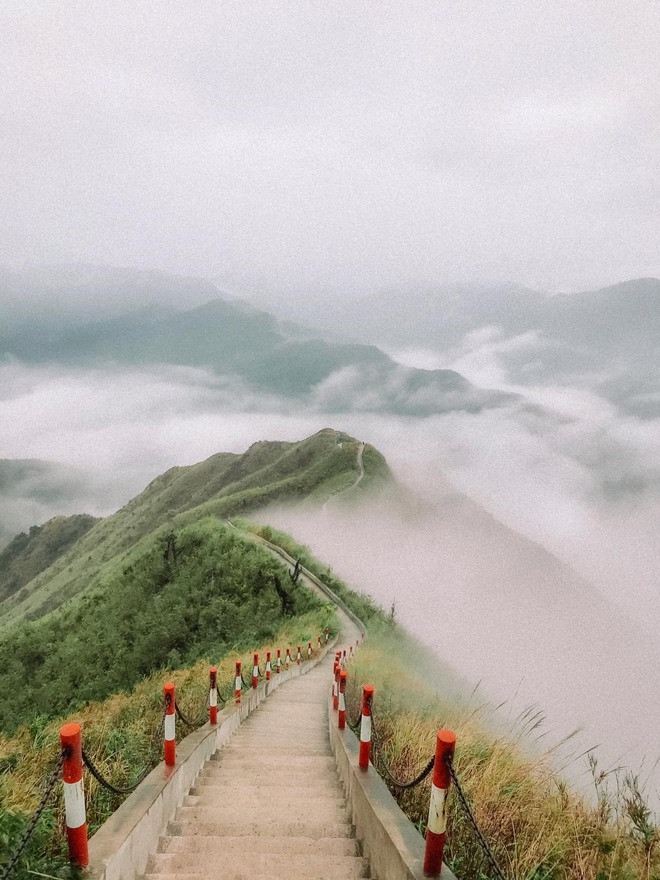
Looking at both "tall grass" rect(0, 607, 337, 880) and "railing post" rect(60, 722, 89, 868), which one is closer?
"railing post" rect(60, 722, 89, 868)

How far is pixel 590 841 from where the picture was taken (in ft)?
13.9

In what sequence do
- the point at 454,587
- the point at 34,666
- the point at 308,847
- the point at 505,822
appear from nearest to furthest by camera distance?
the point at 505,822 → the point at 308,847 → the point at 34,666 → the point at 454,587

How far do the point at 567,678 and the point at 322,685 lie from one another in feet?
182

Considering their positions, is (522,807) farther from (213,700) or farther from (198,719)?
(198,719)

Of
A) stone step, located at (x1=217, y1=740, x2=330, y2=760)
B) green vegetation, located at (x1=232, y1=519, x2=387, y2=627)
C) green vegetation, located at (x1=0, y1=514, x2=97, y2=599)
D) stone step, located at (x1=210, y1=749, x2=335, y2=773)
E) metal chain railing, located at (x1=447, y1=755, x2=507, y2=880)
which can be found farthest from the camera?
green vegetation, located at (x1=0, y1=514, x2=97, y2=599)

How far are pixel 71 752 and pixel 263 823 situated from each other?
106 inches

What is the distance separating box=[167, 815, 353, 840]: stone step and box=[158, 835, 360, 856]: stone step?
265mm

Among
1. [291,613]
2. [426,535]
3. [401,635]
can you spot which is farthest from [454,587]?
[291,613]

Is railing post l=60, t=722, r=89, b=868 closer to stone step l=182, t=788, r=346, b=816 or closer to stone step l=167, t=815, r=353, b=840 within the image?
stone step l=167, t=815, r=353, b=840

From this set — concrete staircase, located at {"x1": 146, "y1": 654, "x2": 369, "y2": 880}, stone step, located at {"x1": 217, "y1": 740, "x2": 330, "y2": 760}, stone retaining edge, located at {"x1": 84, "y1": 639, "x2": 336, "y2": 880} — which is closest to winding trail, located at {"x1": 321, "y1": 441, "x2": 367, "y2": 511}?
stone step, located at {"x1": 217, "y1": 740, "x2": 330, "y2": 760}

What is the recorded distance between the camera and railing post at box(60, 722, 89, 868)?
3.49 meters

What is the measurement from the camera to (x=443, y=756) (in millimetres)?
3592

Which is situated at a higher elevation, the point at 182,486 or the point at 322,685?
the point at 182,486

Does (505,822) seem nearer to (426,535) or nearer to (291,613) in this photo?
(291,613)
